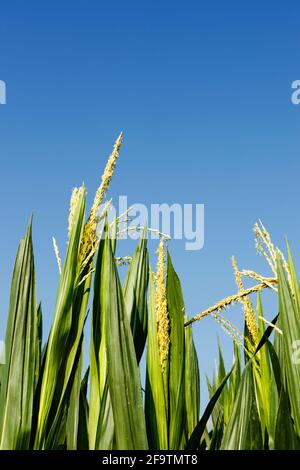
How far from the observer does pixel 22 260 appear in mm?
1601

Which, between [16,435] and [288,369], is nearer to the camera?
[16,435]

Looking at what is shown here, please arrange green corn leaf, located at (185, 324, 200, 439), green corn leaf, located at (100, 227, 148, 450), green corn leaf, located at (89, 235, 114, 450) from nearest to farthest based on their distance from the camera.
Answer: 1. green corn leaf, located at (100, 227, 148, 450)
2. green corn leaf, located at (89, 235, 114, 450)
3. green corn leaf, located at (185, 324, 200, 439)

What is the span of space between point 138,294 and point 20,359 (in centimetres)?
42

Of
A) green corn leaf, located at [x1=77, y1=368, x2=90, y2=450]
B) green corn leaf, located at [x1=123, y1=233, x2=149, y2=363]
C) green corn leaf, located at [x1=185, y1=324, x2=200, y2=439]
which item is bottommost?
green corn leaf, located at [x1=77, y1=368, x2=90, y2=450]

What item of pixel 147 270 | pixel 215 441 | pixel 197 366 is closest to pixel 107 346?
pixel 147 270

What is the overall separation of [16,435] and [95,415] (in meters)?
0.22

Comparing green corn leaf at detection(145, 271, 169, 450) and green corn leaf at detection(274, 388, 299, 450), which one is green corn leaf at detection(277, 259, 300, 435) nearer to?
green corn leaf at detection(274, 388, 299, 450)

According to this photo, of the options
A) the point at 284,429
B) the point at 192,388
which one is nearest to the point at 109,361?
the point at 284,429

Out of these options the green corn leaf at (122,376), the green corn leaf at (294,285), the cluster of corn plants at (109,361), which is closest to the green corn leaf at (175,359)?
the cluster of corn plants at (109,361)

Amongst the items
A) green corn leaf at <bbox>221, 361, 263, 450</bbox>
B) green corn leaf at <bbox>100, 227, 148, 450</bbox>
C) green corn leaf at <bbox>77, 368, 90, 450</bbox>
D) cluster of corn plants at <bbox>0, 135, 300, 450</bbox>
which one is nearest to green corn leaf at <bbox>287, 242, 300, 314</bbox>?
cluster of corn plants at <bbox>0, 135, 300, 450</bbox>

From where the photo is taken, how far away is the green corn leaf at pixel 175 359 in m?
1.59

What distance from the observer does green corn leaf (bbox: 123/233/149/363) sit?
5.62ft

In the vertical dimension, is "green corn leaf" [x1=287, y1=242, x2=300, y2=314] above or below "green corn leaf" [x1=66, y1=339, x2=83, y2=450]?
above
